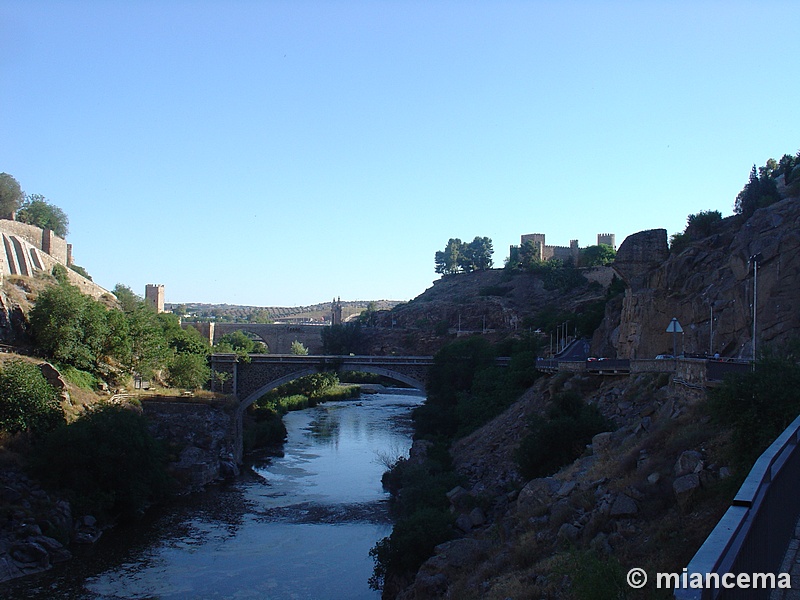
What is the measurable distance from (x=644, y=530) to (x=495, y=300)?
6083 centimetres

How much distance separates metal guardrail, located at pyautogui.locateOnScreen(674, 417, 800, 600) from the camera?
3.54m

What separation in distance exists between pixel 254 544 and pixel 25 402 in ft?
30.0

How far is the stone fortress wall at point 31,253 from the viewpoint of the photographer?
37.8m

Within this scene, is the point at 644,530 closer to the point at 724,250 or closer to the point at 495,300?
the point at 724,250

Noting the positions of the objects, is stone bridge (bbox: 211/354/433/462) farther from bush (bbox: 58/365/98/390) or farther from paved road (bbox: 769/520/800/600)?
paved road (bbox: 769/520/800/600)

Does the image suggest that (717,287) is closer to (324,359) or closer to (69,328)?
(324,359)

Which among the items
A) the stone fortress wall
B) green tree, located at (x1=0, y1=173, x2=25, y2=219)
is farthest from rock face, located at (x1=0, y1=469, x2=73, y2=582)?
green tree, located at (x1=0, y1=173, x2=25, y2=219)

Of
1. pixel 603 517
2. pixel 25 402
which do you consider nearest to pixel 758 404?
pixel 603 517

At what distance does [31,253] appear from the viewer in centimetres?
4112

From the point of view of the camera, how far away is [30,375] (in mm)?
24172

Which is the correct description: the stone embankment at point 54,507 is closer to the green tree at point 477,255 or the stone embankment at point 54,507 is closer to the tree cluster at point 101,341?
the tree cluster at point 101,341

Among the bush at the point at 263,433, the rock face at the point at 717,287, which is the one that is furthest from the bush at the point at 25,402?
the rock face at the point at 717,287

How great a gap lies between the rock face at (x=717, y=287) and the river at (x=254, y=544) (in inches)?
441

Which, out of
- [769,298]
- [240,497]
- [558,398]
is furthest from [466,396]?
[769,298]
